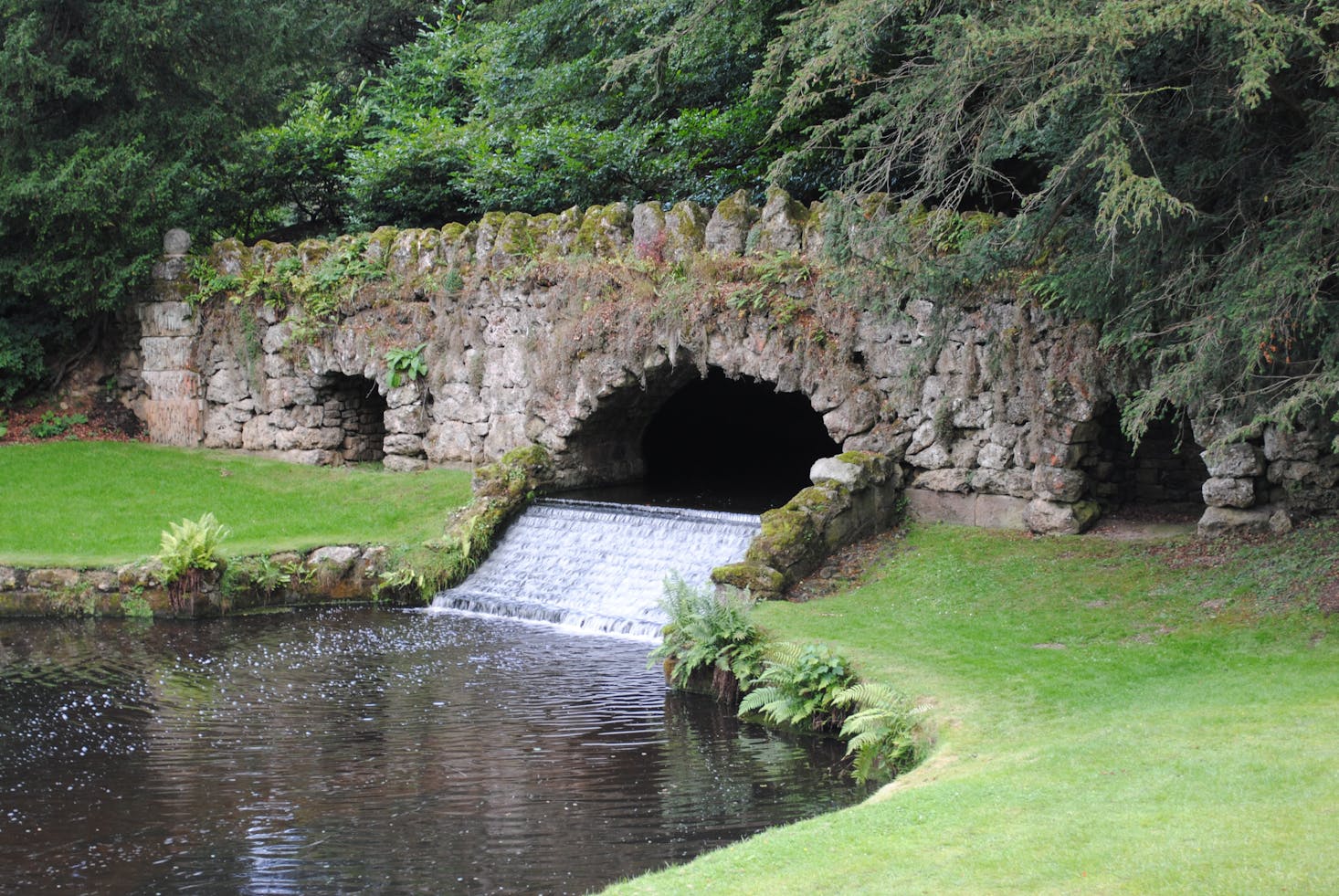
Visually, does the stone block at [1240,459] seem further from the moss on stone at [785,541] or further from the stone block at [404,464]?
the stone block at [404,464]

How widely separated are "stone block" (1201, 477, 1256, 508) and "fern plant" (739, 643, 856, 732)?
461 centimetres

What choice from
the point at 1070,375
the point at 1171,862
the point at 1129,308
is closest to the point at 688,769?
the point at 1171,862

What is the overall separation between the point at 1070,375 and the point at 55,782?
9826 mm

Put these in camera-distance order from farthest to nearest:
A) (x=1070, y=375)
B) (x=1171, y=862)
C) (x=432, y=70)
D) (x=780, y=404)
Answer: (x=432, y=70) → (x=780, y=404) → (x=1070, y=375) → (x=1171, y=862)

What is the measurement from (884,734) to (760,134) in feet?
40.7

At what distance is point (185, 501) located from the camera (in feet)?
56.9

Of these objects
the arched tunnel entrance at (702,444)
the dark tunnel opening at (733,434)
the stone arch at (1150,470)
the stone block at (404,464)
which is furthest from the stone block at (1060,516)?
the stone block at (404,464)

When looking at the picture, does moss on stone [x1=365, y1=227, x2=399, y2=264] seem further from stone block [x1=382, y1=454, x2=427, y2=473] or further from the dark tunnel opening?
the dark tunnel opening

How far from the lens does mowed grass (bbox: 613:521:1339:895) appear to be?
5.54m

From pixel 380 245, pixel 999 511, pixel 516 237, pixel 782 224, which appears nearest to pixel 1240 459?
pixel 999 511

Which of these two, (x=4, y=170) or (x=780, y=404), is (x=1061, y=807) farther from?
(x=4, y=170)

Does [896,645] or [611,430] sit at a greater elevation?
[611,430]

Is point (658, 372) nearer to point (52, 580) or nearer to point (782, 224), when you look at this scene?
point (782, 224)

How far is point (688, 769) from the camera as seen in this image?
8.77 metres
